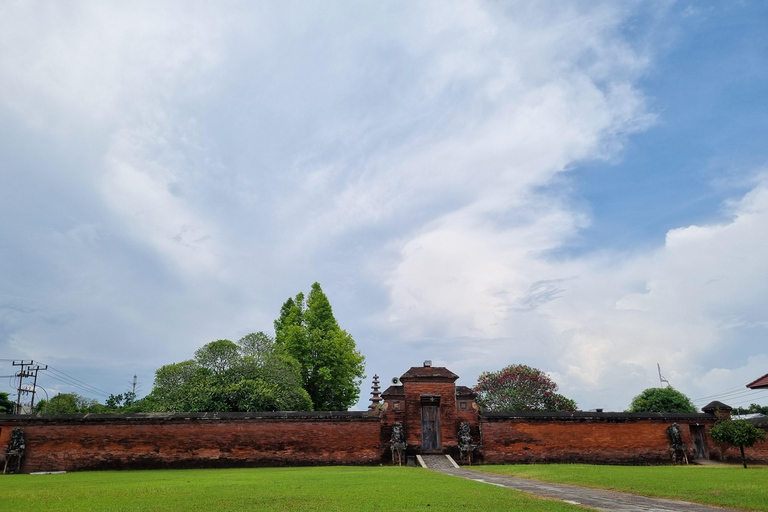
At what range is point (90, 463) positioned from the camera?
1977cm

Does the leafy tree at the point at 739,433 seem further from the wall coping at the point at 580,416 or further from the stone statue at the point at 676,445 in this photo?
the wall coping at the point at 580,416

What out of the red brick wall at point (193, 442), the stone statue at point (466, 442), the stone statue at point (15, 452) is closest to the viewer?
the stone statue at point (15, 452)

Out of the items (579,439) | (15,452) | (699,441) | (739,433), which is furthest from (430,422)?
(15,452)

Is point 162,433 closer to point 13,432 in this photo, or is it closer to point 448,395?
point 13,432

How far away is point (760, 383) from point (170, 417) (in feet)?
101

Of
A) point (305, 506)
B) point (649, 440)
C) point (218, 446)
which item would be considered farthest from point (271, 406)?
point (305, 506)

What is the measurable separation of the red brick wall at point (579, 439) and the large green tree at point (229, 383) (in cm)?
1299

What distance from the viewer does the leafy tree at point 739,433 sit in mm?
19500

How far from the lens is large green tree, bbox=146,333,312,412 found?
92.2 feet

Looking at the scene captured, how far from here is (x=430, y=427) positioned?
2244 centimetres

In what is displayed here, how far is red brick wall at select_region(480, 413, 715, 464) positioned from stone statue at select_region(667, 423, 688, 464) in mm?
186

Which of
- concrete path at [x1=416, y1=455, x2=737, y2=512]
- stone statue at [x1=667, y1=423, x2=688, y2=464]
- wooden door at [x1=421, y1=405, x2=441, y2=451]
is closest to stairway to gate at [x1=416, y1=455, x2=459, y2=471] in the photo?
wooden door at [x1=421, y1=405, x2=441, y2=451]

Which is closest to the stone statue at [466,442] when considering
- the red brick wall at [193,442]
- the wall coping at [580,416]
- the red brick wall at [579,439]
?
the red brick wall at [579,439]

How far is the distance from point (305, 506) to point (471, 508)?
257 cm
